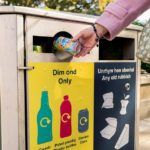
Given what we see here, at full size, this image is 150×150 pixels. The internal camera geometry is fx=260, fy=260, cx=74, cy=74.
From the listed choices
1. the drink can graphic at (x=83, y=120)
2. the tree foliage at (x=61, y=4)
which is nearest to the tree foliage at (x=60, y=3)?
the tree foliage at (x=61, y=4)

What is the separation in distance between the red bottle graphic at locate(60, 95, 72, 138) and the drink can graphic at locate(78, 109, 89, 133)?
0.11 meters

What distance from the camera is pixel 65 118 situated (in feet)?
6.48

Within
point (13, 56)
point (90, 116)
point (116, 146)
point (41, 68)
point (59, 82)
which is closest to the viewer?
point (13, 56)

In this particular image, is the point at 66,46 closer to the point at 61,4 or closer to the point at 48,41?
the point at 48,41

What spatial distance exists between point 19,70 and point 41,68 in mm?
162

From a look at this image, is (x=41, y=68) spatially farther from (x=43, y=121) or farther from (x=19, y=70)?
(x=43, y=121)

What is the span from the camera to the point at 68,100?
197cm

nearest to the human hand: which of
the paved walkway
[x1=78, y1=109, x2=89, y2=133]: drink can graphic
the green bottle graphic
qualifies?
the green bottle graphic

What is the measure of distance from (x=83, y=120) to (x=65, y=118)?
7.7 inches

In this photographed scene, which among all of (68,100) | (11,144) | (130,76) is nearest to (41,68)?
(68,100)

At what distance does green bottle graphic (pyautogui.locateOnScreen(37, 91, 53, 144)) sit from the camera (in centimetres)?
182

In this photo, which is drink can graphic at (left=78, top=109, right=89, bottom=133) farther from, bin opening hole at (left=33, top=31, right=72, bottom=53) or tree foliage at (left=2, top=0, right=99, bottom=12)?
tree foliage at (left=2, top=0, right=99, bottom=12)

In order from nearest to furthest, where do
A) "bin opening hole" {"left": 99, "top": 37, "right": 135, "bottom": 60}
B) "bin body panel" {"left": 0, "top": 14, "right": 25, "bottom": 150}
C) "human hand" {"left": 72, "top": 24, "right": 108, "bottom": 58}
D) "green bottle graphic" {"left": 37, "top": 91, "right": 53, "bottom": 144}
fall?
"human hand" {"left": 72, "top": 24, "right": 108, "bottom": 58} < "bin body panel" {"left": 0, "top": 14, "right": 25, "bottom": 150} < "green bottle graphic" {"left": 37, "top": 91, "right": 53, "bottom": 144} < "bin opening hole" {"left": 99, "top": 37, "right": 135, "bottom": 60}

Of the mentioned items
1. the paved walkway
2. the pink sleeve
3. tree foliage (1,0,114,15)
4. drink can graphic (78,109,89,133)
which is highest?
tree foliage (1,0,114,15)
